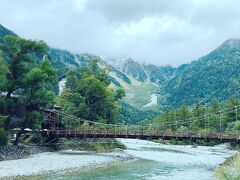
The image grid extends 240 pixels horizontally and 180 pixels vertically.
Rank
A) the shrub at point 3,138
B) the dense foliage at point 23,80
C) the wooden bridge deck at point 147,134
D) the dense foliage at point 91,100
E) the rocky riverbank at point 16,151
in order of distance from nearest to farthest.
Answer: the rocky riverbank at point 16,151 → the shrub at point 3,138 → the wooden bridge deck at point 147,134 → the dense foliage at point 23,80 → the dense foliage at point 91,100

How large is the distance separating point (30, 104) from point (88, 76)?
73.6ft

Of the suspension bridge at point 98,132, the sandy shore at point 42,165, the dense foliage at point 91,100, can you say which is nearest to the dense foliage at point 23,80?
the suspension bridge at point 98,132

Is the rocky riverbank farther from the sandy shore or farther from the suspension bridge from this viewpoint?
the suspension bridge

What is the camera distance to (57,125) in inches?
2584

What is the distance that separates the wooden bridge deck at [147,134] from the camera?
2016 inches

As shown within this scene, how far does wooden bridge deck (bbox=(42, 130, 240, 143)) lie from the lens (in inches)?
2016

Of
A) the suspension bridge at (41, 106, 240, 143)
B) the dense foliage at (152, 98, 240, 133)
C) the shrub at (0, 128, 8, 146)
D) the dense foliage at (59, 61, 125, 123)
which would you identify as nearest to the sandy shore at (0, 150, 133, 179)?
the shrub at (0, 128, 8, 146)

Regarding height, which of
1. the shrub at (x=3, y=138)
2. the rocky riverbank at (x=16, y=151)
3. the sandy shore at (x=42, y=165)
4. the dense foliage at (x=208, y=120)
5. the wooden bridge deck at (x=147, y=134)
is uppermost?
the dense foliage at (x=208, y=120)

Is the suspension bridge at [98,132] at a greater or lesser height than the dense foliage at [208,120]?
lesser

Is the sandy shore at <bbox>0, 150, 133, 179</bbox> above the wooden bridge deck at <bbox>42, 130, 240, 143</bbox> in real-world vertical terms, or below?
below

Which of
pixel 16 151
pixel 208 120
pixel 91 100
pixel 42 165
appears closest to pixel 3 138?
pixel 16 151

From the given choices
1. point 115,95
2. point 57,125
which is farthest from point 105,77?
point 57,125

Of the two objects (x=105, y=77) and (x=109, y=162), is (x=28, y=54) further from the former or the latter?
(x=105, y=77)

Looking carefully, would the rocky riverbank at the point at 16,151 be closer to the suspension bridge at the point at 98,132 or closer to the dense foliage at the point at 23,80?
the dense foliage at the point at 23,80
